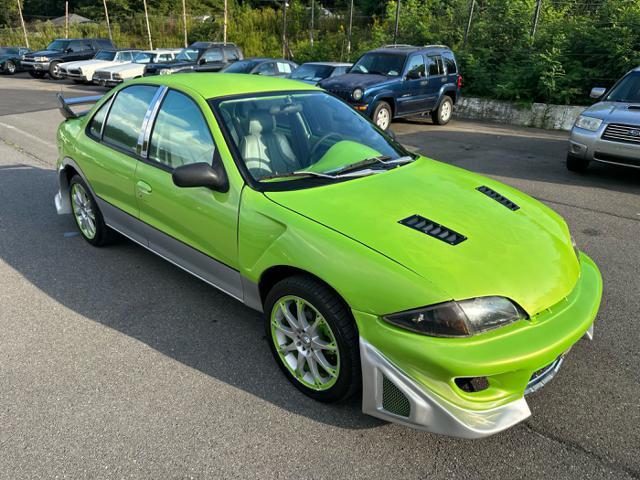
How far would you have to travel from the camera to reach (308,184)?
3070 millimetres

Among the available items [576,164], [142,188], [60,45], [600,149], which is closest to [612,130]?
[600,149]

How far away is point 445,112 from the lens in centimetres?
1313

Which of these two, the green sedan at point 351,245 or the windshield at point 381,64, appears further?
the windshield at point 381,64

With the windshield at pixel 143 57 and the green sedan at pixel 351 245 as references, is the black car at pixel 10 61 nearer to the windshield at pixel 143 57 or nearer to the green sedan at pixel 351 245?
the windshield at pixel 143 57

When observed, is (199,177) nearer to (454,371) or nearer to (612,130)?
(454,371)

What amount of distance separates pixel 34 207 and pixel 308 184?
431 centimetres

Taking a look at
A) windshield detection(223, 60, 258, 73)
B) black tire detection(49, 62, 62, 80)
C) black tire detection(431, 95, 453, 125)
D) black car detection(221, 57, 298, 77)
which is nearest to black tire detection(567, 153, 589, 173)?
black tire detection(431, 95, 453, 125)

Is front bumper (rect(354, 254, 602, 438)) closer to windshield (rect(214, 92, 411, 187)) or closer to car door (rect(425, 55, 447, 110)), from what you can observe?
windshield (rect(214, 92, 411, 187))

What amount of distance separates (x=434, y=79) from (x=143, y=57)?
14072 mm

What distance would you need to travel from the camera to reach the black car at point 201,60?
18.7m

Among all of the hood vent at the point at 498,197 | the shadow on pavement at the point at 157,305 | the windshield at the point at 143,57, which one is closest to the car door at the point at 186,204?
the shadow on pavement at the point at 157,305

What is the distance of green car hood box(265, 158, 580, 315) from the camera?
2.40m

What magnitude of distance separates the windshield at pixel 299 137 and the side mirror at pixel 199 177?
20 centimetres

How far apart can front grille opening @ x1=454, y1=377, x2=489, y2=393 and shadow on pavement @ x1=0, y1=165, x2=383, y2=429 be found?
57cm
